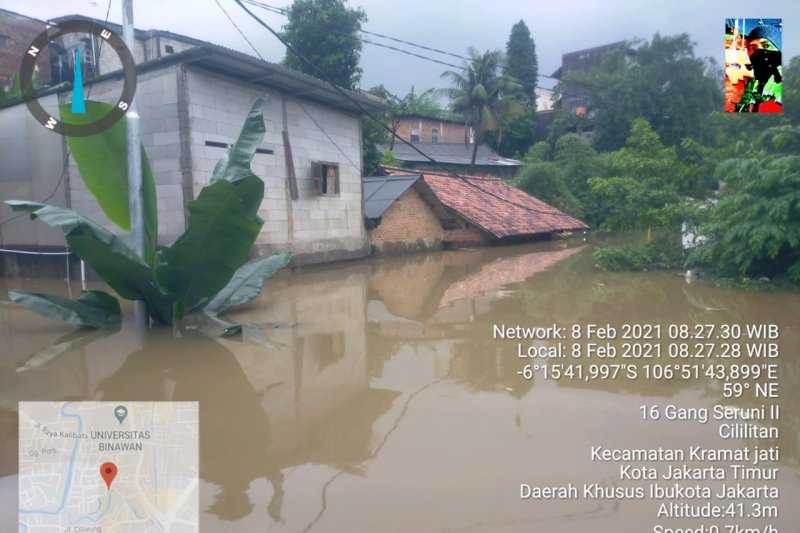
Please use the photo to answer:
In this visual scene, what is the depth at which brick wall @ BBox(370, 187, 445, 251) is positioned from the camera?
17.6 metres

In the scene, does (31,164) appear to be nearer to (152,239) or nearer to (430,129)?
(152,239)

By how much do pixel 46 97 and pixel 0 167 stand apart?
1.94 m

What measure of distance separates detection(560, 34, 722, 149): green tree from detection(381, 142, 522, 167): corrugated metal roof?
5933 mm

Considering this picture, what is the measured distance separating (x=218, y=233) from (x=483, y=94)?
28104mm

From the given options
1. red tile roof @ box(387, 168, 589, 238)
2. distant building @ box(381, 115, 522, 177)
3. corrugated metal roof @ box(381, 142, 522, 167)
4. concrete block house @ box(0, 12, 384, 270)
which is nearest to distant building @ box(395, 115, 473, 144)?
distant building @ box(381, 115, 522, 177)

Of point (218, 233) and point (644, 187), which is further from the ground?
point (644, 187)

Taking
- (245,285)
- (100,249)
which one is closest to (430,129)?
(245,285)

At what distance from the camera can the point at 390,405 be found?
4.54 meters

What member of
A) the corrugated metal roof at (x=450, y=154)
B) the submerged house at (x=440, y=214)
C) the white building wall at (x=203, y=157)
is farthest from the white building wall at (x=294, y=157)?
the corrugated metal roof at (x=450, y=154)

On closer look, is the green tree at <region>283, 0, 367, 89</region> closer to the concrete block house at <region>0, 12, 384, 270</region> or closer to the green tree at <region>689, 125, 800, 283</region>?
the concrete block house at <region>0, 12, 384, 270</region>

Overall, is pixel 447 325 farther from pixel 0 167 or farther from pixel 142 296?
pixel 0 167

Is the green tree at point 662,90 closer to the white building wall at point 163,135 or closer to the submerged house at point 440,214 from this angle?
the submerged house at point 440,214

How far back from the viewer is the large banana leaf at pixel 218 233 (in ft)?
19.7

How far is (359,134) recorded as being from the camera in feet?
54.0
